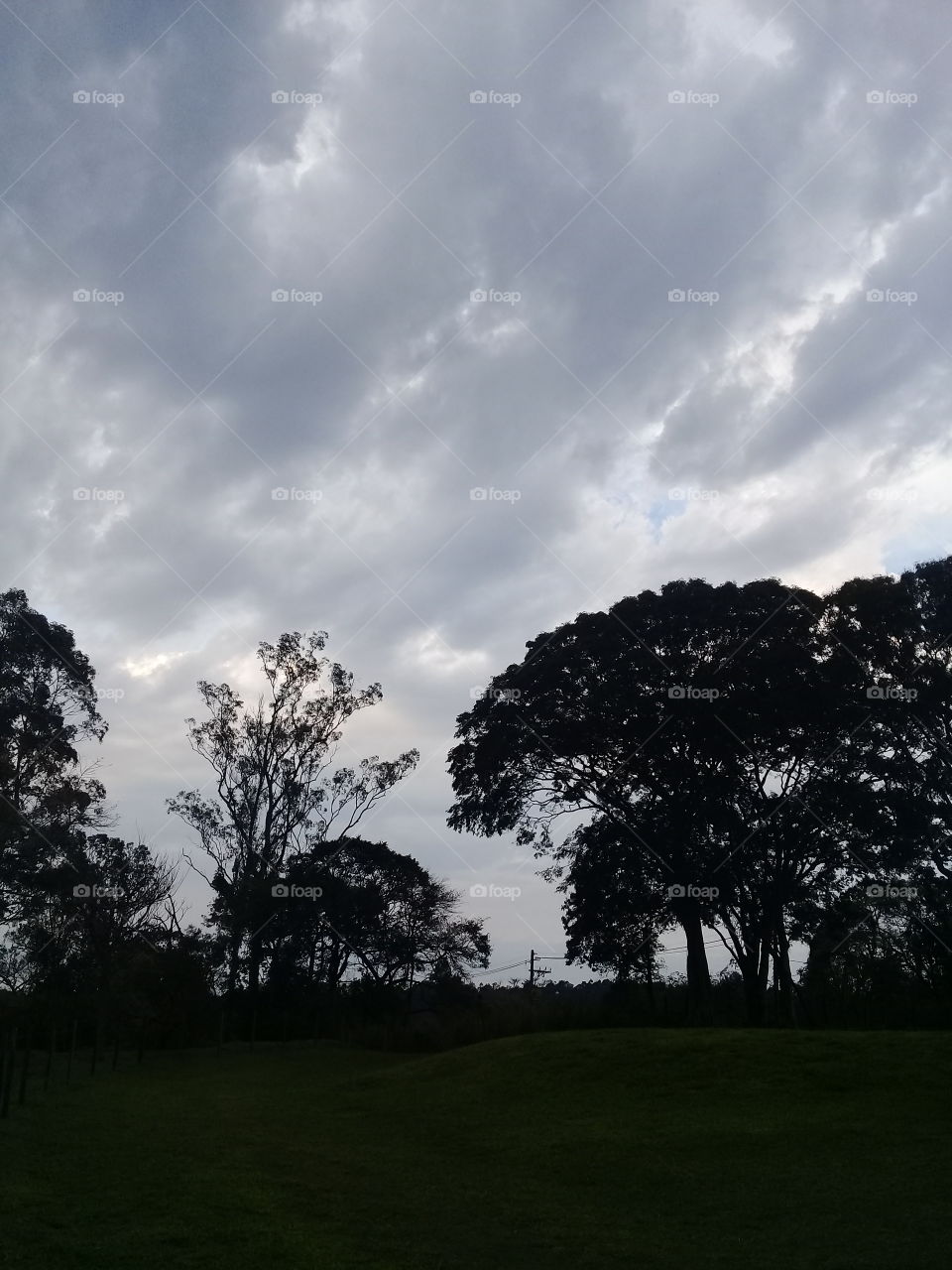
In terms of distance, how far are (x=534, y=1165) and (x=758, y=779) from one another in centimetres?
1850

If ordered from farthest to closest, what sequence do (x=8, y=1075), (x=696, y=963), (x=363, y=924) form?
(x=363, y=924), (x=696, y=963), (x=8, y=1075)

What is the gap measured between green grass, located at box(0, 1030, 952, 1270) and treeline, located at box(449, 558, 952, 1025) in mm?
8203

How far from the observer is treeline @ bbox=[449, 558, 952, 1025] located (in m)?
26.2

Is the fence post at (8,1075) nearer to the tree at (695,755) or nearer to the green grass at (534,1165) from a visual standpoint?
the green grass at (534,1165)

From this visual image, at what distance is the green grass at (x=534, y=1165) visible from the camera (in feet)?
23.6

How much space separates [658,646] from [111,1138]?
20.1 metres

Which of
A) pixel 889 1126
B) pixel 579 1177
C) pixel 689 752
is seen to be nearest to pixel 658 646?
pixel 689 752

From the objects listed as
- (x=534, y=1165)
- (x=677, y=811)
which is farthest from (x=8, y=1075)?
(x=677, y=811)

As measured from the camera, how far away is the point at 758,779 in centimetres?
2806

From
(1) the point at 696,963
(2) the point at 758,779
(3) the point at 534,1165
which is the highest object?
(2) the point at 758,779

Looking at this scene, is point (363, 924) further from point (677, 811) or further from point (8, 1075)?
point (8, 1075)

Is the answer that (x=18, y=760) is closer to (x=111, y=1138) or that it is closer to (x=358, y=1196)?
(x=111, y=1138)

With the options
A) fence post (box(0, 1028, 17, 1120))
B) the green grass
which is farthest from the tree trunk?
fence post (box(0, 1028, 17, 1120))

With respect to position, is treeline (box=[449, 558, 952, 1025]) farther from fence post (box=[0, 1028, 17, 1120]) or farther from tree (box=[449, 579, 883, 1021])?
fence post (box=[0, 1028, 17, 1120])
